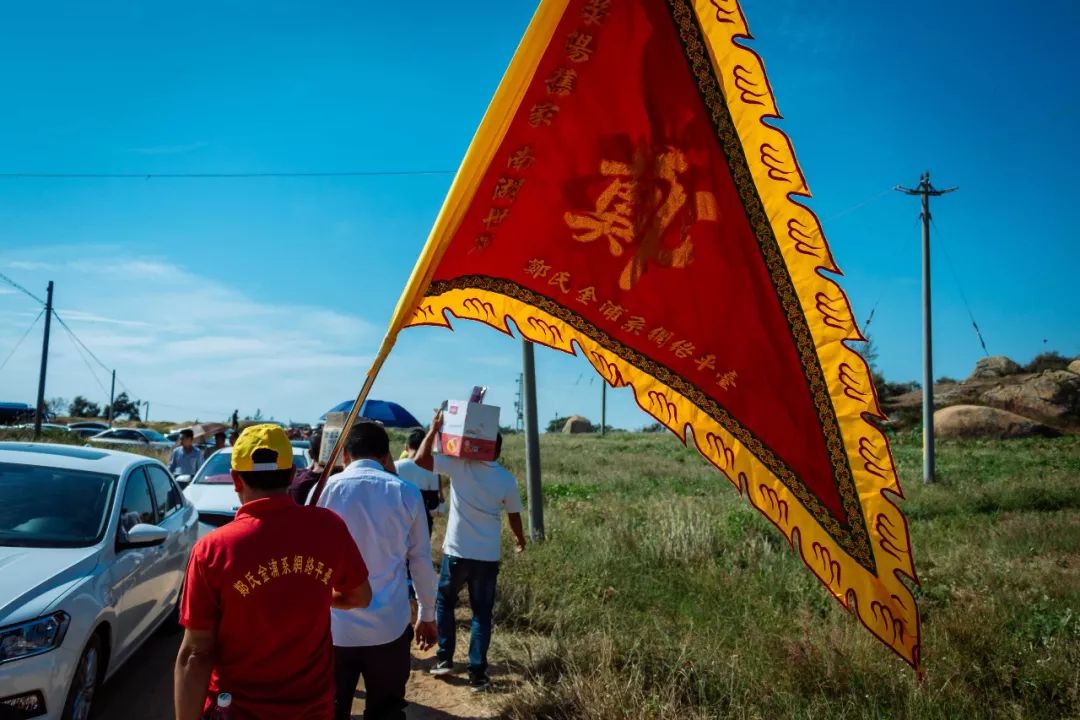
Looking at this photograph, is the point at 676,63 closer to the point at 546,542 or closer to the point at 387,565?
the point at 387,565

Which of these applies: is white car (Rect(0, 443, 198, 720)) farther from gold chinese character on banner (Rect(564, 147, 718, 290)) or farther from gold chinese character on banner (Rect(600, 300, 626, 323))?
gold chinese character on banner (Rect(564, 147, 718, 290))

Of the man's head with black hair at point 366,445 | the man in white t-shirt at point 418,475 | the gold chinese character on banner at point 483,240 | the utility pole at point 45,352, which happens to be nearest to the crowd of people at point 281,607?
the man's head with black hair at point 366,445

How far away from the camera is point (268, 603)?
2.63 m

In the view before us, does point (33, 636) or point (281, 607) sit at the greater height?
point (281, 607)

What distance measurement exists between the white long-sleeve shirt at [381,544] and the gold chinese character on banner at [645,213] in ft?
5.23

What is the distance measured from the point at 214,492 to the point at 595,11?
928 cm

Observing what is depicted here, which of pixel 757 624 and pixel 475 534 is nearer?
pixel 475 534

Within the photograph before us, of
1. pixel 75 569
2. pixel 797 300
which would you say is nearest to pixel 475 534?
pixel 75 569

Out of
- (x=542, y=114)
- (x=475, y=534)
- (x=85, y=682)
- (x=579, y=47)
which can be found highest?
(x=579, y=47)

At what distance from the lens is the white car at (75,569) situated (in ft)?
12.9

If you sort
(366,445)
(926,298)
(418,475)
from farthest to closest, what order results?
(926,298) < (418,475) < (366,445)

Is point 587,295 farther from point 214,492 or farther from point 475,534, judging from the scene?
point 214,492

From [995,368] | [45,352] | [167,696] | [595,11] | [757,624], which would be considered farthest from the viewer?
[995,368]

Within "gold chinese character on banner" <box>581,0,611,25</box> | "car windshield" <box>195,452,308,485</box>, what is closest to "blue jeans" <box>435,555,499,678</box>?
"gold chinese character on banner" <box>581,0,611,25</box>
